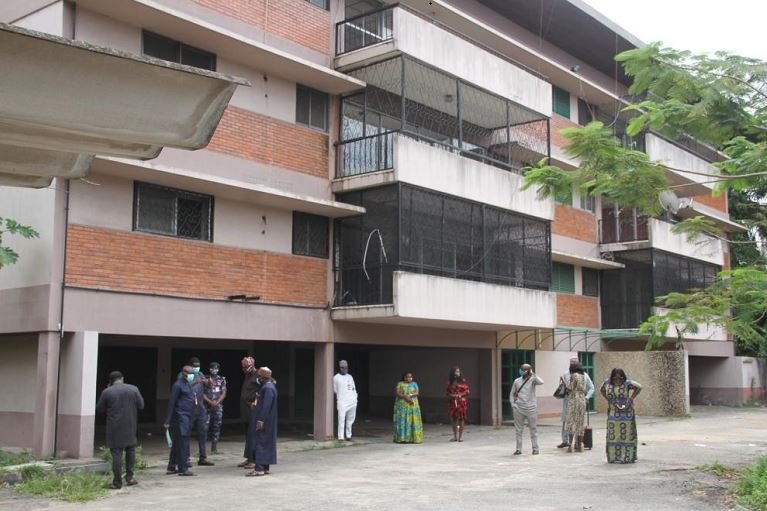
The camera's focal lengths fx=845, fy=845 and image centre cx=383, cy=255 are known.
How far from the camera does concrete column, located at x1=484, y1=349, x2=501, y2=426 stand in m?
22.4

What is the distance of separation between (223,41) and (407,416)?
8.22 meters

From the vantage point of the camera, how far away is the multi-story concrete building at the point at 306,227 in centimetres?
1364

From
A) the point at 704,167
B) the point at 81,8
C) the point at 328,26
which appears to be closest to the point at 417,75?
the point at 328,26

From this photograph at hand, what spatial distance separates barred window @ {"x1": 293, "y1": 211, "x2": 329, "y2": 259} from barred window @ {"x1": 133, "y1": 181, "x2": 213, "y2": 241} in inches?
88.9

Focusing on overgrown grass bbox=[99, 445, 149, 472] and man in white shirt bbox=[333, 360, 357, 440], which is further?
man in white shirt bbox=[333, 360, 357, 440]

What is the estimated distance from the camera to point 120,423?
1128 cm

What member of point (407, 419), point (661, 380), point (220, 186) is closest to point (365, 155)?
point (220, 186)

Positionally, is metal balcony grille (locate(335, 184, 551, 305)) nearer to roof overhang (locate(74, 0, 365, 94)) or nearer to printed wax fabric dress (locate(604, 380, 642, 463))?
roof overhang (locate(74, 0, 365, 94))

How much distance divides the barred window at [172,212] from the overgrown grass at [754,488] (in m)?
9.80

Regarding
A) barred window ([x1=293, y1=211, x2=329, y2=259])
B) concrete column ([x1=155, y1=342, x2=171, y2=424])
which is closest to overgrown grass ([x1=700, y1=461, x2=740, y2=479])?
barred window ([x1=293, y1=211, x2=329, y2=259])

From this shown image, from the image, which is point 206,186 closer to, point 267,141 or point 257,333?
point 267,141

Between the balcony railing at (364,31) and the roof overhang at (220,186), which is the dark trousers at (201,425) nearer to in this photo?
the roof overhang at (220,186)

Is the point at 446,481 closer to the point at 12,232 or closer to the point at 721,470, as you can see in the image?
the point at 721,470

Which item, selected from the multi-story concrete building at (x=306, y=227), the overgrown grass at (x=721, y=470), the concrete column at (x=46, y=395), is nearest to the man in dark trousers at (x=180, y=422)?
the multi-story concrete building at (x=306, y=227)
